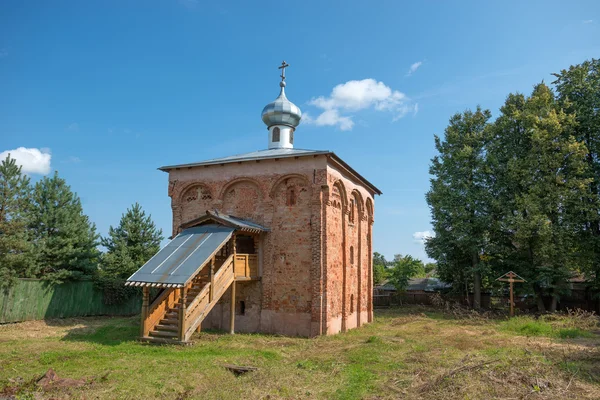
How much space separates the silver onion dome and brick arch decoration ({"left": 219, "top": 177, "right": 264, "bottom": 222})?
488 centimetres

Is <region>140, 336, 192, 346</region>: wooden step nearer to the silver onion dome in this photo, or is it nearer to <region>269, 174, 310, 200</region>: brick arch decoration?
<region>269, 174, 310, 200</region>: brick arch decoration

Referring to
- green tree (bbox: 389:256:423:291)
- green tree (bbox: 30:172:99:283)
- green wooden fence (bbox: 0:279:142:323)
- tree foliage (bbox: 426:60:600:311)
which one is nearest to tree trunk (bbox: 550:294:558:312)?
tree foliage (bbox: 426:60:600:311)

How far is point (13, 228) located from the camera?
58.7ft

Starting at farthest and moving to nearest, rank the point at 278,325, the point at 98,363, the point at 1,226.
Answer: the point at 1,226 → the point at 278,325 → the point at 98,363

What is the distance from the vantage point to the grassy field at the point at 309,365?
8203 mm

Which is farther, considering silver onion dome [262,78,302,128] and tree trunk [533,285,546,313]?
tree trunk [533,285,546,313]

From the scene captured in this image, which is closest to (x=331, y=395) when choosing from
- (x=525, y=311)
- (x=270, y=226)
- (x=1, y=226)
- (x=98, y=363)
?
(x=98, y=363)

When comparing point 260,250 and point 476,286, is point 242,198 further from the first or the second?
point 476,286

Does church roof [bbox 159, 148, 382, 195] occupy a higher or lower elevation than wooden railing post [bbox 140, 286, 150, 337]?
higher

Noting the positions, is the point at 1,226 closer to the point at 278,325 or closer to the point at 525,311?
the point at 278,325

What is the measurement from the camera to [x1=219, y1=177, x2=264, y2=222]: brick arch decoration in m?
17.4

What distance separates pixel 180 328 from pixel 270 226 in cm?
546

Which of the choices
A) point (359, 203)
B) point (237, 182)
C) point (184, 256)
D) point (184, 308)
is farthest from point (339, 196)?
point (184, 308)

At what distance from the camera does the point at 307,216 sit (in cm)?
1644
